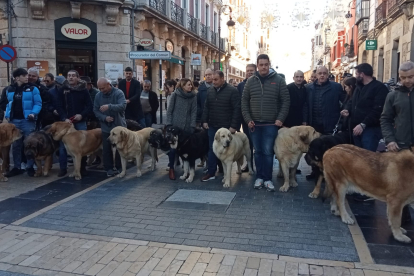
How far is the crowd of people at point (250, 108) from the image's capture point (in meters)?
5.83

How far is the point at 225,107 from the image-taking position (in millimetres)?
7191

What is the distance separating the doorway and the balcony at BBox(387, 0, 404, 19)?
14.5 m

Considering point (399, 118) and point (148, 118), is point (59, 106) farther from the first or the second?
point (399, 118)

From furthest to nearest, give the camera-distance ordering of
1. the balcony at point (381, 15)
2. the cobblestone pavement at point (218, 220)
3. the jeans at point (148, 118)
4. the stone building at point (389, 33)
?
the balcony at point (381, 15) < the stone building at point (389, 33) < the jeans at point (148, 118) < the cobblestone pavement at point (218, 220)

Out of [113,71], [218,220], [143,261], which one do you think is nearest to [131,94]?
[218,220]

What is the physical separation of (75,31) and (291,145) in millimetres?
13432

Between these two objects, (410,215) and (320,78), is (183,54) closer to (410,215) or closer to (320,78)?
(320,78)

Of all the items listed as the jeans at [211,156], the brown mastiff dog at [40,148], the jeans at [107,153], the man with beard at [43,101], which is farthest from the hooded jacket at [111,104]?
the jeans at [211,156]

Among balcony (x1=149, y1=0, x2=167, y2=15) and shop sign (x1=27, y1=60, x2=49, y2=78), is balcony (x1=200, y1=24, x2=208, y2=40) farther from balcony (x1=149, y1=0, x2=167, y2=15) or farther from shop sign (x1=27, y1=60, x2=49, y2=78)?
shop sign (x1=27, y1=60, x2=49, y2=78)

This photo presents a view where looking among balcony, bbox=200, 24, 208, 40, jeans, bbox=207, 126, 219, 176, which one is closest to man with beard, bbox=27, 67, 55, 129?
jeans, bbox=207, 126, 219, 176

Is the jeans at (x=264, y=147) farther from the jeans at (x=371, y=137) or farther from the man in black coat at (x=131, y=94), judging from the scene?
the man in black coat at (x=131, y=94)

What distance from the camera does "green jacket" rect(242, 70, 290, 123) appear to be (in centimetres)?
649

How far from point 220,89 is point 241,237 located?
11.2ft

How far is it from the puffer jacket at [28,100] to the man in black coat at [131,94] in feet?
7.55
